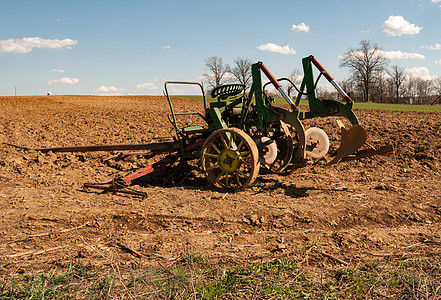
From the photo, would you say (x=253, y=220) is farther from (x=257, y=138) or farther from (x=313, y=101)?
(x=313, y=101)

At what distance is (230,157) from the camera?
6160 millimetres

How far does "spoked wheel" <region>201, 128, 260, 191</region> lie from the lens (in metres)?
5.86

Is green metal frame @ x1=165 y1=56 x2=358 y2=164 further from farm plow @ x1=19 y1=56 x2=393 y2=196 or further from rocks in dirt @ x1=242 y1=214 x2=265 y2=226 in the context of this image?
rocks in dirt @ x1=242 y1=214 x2=265 y2=226

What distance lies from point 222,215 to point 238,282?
1.88 m

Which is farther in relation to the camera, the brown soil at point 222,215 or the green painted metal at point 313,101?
the green painted metal at point 313,101

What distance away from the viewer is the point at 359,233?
4469mm

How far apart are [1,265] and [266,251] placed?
286 cm

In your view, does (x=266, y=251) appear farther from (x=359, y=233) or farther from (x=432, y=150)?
(x=432, y=150)

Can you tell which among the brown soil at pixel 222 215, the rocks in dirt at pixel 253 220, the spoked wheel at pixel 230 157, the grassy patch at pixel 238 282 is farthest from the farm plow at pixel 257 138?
the grassy patch at pixel 238 282

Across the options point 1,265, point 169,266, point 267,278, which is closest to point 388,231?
point 267,278

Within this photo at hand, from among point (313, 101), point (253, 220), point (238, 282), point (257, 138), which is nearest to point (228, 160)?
point (257, 138)

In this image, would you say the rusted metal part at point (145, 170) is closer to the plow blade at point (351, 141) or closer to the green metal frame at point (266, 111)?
the green metal frame at point (266, 111)

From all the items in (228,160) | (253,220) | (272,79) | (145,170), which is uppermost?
(272,79)

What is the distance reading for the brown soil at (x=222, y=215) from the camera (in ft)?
13.2
